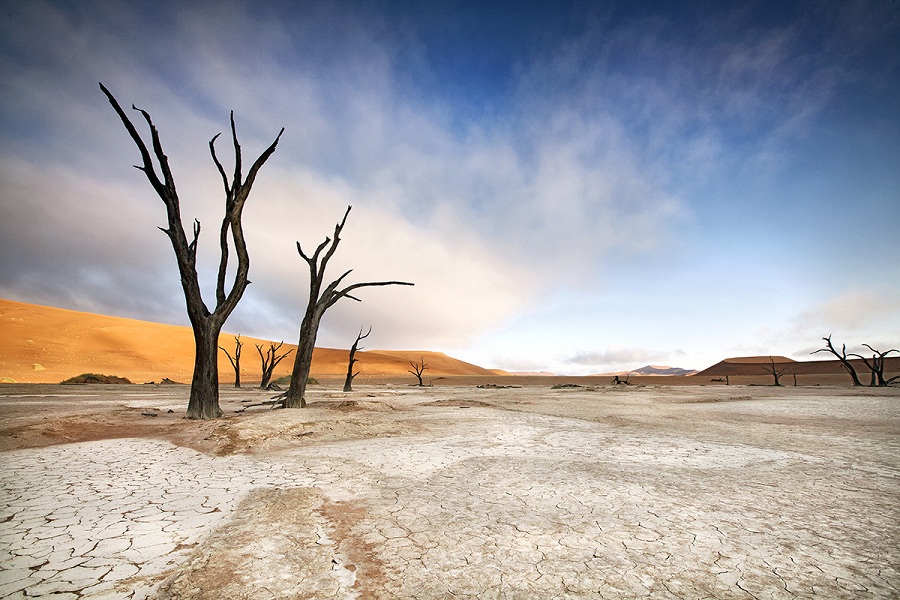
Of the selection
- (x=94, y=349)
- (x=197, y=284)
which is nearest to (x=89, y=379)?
(x=94, y=349)

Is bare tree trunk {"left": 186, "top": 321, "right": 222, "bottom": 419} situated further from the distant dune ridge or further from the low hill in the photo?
the low hill

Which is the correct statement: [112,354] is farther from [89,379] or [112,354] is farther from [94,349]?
[89,379]

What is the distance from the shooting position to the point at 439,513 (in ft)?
12.4

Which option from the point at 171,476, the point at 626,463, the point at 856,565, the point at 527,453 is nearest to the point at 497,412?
the point at 527,453

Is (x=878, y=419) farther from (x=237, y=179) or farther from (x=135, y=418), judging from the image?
(x=135, y=418)

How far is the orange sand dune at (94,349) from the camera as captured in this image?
1341 inches

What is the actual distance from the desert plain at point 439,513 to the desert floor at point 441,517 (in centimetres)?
2

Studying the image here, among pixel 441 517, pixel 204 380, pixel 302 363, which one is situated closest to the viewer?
pixel 441 517

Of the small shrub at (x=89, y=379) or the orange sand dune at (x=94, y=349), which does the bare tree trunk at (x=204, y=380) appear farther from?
the orange sand dune at (x=94, y=349)

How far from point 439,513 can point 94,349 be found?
55959 mm

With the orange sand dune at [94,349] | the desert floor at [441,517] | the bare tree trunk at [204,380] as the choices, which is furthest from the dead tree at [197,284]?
the orange sand dune at [94,349]

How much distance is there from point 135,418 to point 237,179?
21.9ft

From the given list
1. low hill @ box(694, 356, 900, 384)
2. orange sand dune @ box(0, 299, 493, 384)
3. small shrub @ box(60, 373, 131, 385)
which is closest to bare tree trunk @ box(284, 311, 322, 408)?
small shrub @ box(60, 373, 131, 385)

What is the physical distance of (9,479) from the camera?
4.71 meters
